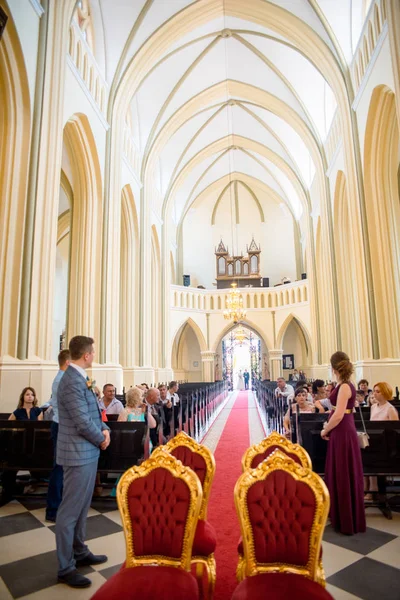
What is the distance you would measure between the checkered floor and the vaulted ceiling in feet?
38.0

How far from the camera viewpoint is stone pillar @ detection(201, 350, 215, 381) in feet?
85.1

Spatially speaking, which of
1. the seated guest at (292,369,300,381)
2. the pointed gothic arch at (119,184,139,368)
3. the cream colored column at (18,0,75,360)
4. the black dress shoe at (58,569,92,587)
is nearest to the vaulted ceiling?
the pointed gothic arch at (119,184,139,368)

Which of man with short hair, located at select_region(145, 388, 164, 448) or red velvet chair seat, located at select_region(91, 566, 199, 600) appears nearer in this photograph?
red velvet chair seat, located at select_region(91, 566, 199, 600)

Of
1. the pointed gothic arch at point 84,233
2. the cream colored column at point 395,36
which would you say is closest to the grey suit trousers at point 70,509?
the cream colored column at point 395,36

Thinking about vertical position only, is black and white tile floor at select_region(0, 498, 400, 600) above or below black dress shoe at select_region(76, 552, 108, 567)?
below

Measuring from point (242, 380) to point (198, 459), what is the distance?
29.8m

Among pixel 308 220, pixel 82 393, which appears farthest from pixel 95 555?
pixel 308 220

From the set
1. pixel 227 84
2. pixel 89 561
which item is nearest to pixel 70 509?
pixel 89 561

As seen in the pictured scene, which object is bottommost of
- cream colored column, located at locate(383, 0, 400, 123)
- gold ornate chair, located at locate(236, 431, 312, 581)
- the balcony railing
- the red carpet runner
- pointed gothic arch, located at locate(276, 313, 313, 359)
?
the red carpet runner

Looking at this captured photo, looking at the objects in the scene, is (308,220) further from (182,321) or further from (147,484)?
(147,484)

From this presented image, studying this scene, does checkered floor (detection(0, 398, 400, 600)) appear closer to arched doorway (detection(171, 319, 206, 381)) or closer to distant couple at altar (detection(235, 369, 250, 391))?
arched doorway (detection(171, 319, 206, 381))

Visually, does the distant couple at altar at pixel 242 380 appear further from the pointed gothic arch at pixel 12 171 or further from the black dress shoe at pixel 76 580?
the black dress shoe at pixel 76 580

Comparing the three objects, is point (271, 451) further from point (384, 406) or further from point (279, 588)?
point (384, 406)

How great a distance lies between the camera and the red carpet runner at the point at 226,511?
10.4ft
